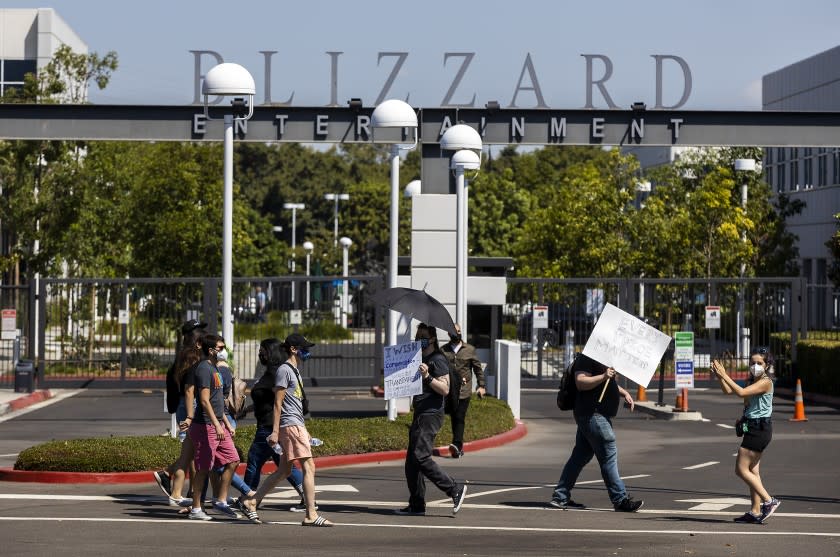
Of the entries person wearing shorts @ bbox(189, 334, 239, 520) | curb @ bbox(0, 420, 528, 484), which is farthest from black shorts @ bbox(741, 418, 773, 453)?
curb @ bbox(0, 420, 528, 484)

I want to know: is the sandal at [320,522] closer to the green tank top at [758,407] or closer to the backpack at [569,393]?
the backpack at [569,393]

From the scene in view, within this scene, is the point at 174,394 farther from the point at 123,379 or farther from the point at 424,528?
the point at 123,379

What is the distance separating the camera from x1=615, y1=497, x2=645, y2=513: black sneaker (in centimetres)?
1396

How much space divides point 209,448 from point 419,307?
388 centimetres

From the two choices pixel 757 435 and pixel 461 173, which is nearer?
pixel 757 435

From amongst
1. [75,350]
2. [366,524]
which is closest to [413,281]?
[366,524]

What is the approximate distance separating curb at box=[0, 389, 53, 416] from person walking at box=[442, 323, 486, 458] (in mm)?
10847

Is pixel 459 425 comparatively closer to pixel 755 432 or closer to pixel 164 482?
pixel 164 482

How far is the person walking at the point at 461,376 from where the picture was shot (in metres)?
18.9

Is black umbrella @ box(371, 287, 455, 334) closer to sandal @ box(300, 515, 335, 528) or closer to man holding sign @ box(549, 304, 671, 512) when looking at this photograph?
man holding sign @ box(549, 304, 671, 512)

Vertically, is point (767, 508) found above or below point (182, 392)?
below

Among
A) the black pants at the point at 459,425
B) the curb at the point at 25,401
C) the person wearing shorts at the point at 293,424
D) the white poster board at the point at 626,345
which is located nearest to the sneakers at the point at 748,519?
the white poster board at the point at 626,345

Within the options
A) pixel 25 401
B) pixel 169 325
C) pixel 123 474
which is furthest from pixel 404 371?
pixel 169 325

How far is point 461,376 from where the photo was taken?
61.6ft
